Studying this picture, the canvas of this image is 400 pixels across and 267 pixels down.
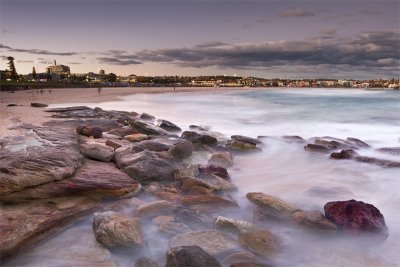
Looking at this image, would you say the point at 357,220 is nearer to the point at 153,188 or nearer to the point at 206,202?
the point at 206,202

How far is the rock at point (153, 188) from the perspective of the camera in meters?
5.29

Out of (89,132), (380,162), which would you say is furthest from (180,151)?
(380,162)

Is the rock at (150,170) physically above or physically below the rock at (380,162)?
above

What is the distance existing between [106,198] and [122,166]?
1.04 metres

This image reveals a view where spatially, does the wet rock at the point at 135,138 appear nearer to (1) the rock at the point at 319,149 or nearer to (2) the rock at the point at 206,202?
(2) the rock at the point at 206,202

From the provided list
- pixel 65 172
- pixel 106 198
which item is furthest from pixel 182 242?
pixel 65 172

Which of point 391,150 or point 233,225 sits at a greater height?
point 233,225

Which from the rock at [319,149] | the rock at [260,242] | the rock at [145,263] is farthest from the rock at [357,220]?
the rock at [319,149]

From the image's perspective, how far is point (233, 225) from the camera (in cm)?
420

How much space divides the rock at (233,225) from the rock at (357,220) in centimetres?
123

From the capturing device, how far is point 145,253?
12.4ft

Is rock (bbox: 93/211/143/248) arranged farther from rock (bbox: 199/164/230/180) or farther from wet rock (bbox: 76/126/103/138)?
wet rock (bbox: 76/126/103/138)

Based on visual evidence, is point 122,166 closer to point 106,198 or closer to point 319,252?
point 106,198

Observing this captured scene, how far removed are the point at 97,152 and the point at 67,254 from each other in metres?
2.56
